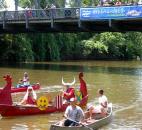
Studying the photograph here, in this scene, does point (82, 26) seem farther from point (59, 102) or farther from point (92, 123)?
point (92, 123)

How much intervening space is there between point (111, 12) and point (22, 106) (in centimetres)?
2132

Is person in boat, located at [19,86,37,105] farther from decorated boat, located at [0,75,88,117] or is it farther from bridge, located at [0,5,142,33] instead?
bridge, located at [0,5,142,33]

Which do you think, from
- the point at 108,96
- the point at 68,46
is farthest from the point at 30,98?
the point at 68,46

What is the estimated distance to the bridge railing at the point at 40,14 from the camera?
4366 cm

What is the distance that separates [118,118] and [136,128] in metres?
2.26

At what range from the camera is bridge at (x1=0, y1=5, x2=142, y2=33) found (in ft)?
132

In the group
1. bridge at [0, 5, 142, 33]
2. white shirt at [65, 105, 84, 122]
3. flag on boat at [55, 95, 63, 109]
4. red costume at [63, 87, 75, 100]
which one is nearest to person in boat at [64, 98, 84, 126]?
white shirt at [65, 105, 84, 122]

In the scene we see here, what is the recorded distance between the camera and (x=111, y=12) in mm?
40750

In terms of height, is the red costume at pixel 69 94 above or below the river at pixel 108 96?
above

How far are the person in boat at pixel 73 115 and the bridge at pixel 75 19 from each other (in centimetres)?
2343

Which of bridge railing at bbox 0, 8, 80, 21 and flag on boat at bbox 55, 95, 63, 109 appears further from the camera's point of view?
bridge railing at bbox 0, 8, 80, 21

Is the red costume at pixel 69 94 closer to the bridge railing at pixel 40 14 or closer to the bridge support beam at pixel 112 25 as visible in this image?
the bridge support beam at pixel 112 25

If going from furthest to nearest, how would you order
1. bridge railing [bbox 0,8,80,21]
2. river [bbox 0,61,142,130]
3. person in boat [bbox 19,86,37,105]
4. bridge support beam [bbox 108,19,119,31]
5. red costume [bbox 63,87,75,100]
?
bridge railing [bbox 0,8,80,21] → bridge support beam [bbox 108,19,119,31] → red costume [bbox 63,87,75,100] → person in boat [bbox 19,86,37,105] → river [bbox 0,61,142,130]

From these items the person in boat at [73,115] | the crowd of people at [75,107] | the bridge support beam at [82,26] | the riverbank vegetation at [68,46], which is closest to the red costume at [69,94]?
the crowd of people at [75,107]
